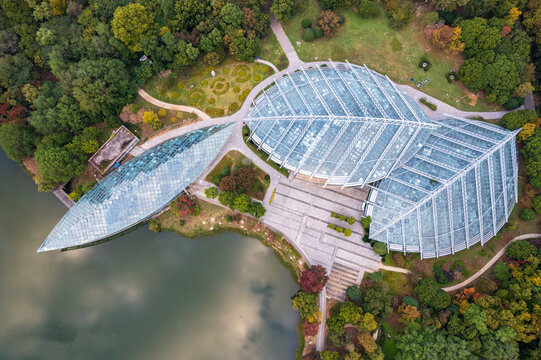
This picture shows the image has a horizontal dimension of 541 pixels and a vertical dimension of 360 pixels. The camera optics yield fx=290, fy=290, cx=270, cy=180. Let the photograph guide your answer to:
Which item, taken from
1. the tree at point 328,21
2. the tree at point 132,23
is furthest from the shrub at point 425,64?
the tree at point 132,23

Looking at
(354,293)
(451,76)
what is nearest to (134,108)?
(354,293)

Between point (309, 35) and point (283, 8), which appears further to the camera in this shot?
point (309, 35)

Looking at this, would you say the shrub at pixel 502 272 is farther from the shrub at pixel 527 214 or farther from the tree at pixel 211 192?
the tree at pixel 211 192

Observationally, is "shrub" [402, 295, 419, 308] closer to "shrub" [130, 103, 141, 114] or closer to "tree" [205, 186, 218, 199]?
"tree" [205, 186, 218, 199]

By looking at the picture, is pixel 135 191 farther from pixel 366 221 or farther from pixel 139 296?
pixel 366 221

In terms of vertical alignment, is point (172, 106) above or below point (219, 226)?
above

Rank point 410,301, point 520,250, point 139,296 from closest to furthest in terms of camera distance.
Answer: point 410,301
point 520,250
point 139,296

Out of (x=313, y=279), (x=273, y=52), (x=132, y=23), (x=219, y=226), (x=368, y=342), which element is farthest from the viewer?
(x=273, y=52)
